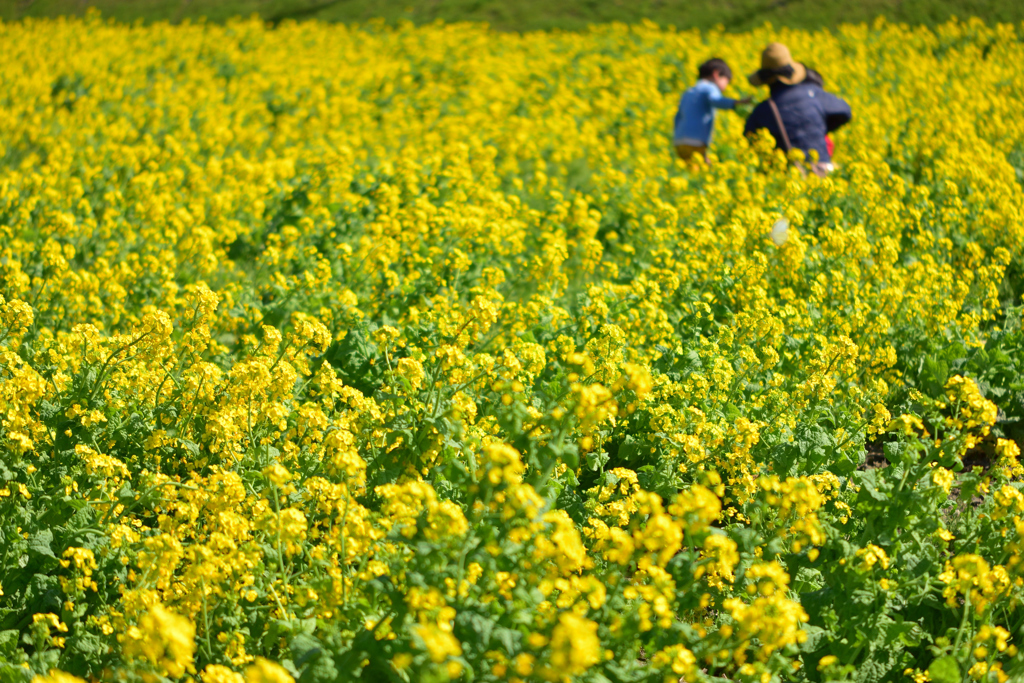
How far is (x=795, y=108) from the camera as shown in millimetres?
9188

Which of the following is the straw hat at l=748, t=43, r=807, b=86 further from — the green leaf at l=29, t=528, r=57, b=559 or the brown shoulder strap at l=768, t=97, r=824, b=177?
the green leaf at l=29, t=528, r=57, b=559

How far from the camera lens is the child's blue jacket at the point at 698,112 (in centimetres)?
986

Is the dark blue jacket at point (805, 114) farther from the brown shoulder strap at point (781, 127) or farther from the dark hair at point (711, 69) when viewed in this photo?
the dark hair at point (711, 69)

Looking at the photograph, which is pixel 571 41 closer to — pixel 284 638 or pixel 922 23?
pixel 922 23

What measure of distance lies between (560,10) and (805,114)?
14468 millimetres

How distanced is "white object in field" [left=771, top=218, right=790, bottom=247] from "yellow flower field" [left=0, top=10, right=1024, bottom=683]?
0.02 m

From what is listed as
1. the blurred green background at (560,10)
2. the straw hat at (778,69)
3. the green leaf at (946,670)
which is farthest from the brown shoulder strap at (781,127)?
the blurred green background at (560,10)

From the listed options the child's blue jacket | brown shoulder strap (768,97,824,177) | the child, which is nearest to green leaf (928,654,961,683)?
brown shoulder strap (768,97,824,177)

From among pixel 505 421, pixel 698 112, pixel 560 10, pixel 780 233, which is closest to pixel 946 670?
pixel 505 421

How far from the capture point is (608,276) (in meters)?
7.07

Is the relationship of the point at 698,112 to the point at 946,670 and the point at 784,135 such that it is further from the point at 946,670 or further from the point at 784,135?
the point at 946,670

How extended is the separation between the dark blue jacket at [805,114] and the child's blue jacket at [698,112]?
0.78 meters

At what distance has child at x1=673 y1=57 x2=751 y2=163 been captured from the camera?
9859 mm

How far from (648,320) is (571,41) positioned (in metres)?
14.9
